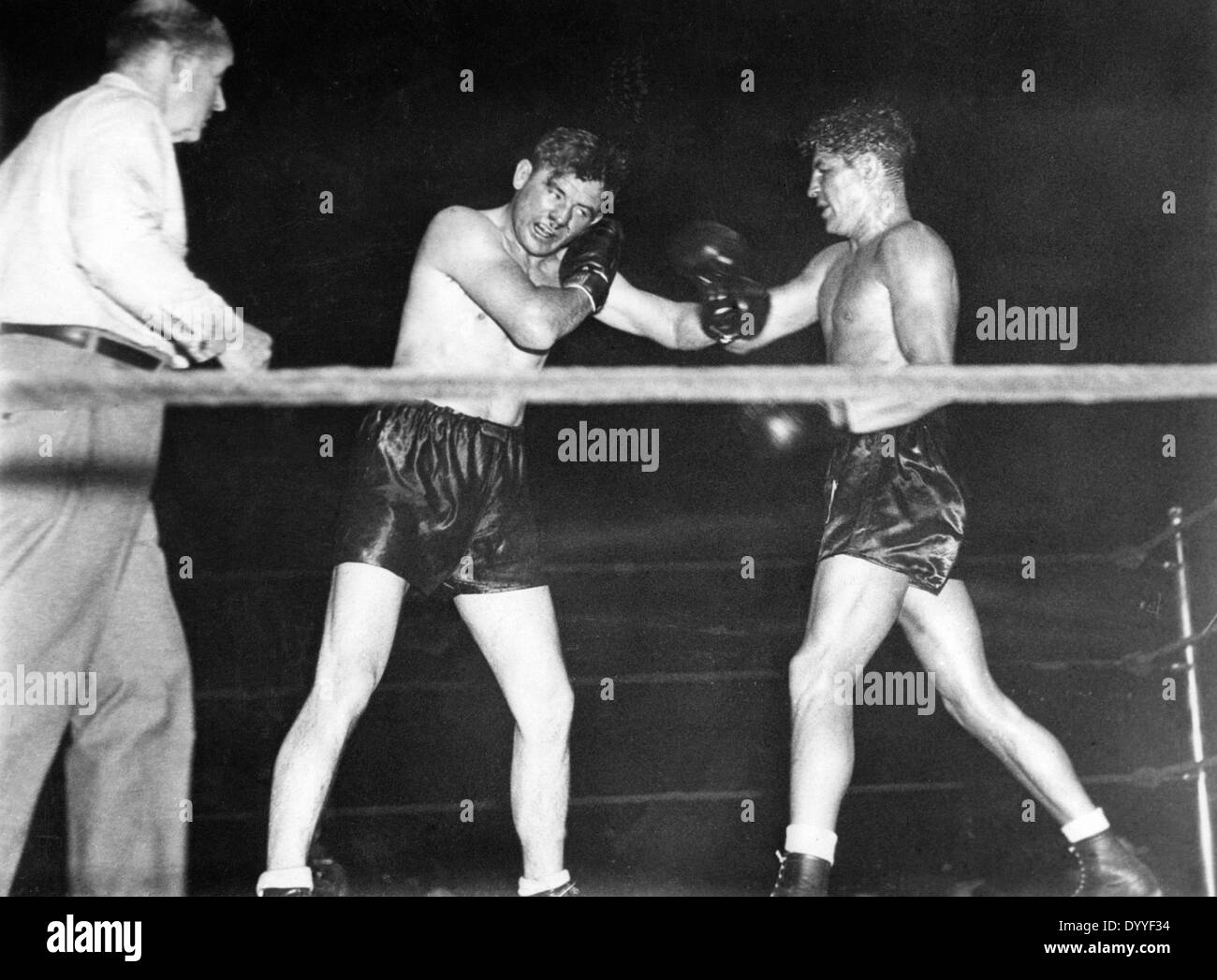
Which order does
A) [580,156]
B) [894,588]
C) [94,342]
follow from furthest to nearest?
[580,156], [894,588], [94,342]

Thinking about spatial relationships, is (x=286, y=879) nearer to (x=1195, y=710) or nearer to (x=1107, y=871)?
(x=1107, y=871)

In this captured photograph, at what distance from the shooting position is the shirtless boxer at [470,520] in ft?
7.47

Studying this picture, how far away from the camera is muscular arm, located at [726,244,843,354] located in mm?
2438

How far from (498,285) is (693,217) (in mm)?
420

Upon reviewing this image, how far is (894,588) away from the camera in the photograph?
2320mm

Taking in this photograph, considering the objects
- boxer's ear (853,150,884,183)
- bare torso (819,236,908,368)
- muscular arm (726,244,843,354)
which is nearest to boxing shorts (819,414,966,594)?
bare torso (819,236,908,368)

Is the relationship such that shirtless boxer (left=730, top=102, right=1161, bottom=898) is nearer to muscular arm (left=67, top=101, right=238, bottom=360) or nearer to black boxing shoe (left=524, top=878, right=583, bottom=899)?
black boxing shoe (left=524, top=878, right=583, bottom=899)

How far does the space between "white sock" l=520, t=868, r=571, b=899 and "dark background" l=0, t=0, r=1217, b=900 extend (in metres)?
0.17

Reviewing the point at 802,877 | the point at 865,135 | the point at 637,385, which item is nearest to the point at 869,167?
the point at 865,135

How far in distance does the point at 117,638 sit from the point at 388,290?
819 mm

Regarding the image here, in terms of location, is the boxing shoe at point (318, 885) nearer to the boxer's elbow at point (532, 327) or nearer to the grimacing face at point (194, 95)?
the boxer's elbow at point (532, 327)

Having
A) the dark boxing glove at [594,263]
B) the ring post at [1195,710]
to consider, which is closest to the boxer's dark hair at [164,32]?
the dark boxing glove at [594,263]
